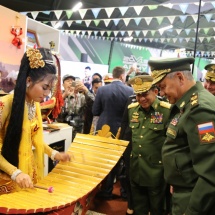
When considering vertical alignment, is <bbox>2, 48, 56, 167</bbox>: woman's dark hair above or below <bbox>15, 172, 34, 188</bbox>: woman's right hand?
above

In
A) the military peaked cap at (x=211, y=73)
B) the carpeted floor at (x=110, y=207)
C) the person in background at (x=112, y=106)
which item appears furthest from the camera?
the person in background at (x=112, y=106)

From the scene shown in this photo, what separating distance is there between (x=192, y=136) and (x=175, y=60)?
50cm

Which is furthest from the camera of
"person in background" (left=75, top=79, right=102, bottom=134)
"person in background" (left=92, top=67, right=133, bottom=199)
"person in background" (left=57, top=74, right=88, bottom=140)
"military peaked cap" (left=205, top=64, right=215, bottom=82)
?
"person in background" (left=57, top=74, right=88, bottom=140)

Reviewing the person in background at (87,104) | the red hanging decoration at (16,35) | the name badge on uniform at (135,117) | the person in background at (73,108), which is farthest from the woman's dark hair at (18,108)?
the person in background at (73,108)

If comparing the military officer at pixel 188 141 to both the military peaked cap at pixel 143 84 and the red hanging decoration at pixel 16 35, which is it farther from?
the red hanging decoration at pixel 16 35

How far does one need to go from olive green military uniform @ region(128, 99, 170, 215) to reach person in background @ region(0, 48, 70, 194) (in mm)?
1084

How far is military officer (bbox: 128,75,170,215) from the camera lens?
230 centimetres

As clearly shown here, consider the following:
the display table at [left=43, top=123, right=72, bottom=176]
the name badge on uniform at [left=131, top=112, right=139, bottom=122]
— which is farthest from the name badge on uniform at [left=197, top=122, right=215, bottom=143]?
the display table at [left=43, top=123, right=72, bottom=176]

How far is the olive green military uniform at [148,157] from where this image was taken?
2.30 metres

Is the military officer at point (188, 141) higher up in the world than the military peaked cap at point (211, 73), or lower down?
lower down

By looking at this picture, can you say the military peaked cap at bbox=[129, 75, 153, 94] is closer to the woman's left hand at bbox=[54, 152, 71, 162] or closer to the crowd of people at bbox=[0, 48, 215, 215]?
the crowd of people at bbox=[0, 48, 215, 215]

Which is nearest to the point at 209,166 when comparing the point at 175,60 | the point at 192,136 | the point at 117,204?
the point at 192,136

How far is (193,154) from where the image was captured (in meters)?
1.22

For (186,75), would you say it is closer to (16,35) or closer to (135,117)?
(135,117)
